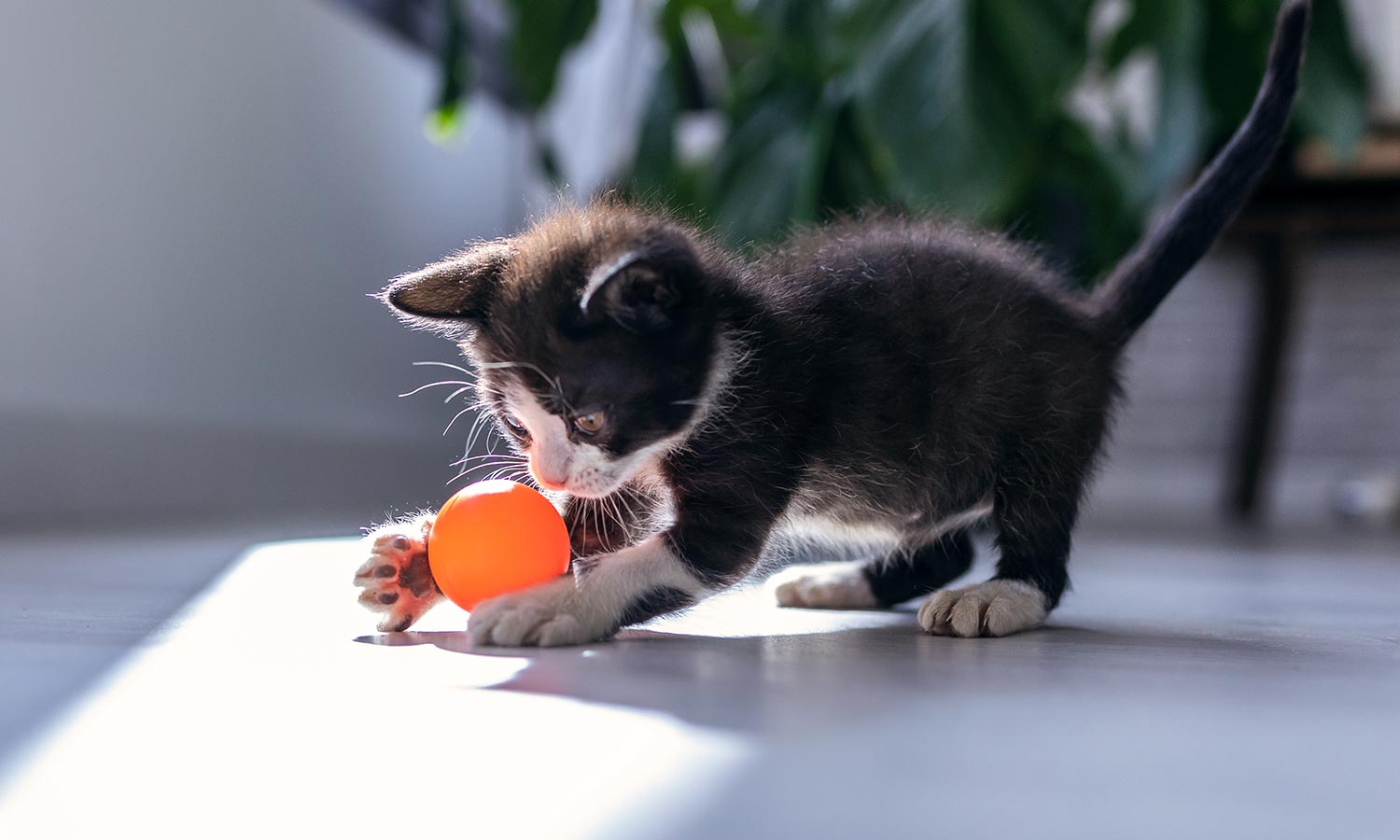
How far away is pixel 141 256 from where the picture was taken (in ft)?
11.1

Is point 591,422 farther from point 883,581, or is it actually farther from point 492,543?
point 883,581

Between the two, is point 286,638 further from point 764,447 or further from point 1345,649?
point 1345,649

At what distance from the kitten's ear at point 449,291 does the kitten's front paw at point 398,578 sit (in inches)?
10.1

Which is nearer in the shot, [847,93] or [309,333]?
[847,93]

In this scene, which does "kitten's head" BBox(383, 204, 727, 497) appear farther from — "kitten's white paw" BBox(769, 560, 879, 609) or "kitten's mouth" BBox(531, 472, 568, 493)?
"kitten's white paw" BBox(769, 560, 879, 609)

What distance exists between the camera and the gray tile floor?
71cm

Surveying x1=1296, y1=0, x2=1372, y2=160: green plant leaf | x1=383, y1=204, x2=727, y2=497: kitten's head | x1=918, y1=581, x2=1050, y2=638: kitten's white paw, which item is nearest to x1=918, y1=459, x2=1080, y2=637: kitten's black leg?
x1=918, y1=581, x2=1050, y2=638: kitten's white paw

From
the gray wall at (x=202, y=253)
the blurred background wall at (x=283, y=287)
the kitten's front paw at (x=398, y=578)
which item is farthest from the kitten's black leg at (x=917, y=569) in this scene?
Result: the gray wall at (x=202, y=253)

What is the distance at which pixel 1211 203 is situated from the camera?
1.68 m

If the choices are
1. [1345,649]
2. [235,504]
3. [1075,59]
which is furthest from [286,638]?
[235,504]

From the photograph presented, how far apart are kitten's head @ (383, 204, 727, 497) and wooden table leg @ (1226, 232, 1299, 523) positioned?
11.9 feet

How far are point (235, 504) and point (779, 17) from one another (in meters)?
2.22

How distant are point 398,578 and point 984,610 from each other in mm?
680

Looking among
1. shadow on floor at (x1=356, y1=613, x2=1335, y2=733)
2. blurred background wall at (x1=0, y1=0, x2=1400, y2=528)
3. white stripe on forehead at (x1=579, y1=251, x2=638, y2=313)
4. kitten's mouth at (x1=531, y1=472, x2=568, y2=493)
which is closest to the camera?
shadow on floor at (x1=356, y1=613, x2=1335, y2=733)
